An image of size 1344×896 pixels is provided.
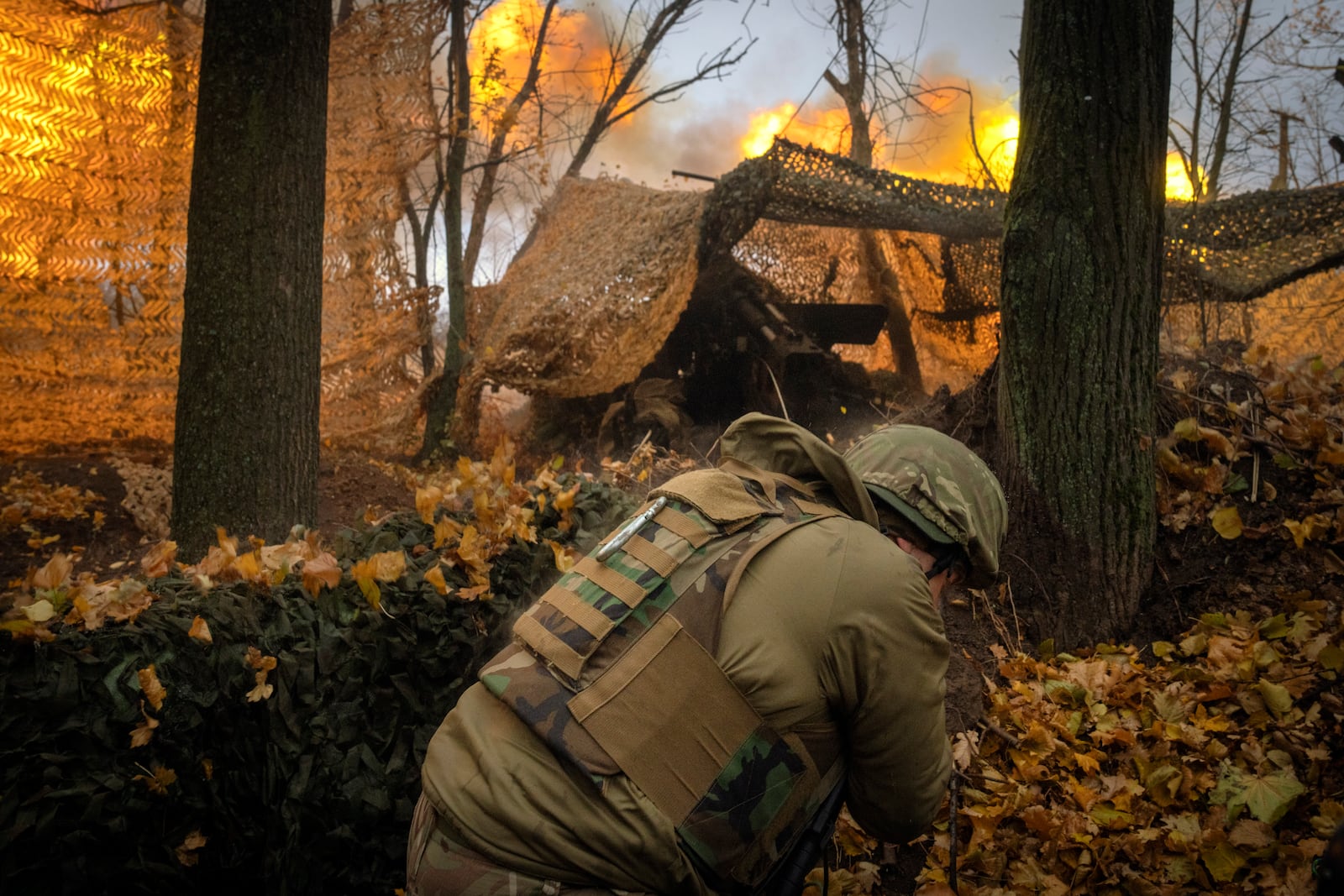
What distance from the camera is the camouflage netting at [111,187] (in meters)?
5.50

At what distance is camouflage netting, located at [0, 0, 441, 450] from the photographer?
550 centimetres

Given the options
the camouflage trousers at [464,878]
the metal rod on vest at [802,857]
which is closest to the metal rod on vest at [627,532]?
the camouflage trousers at [464,878]

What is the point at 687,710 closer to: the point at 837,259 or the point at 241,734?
the point at 241,734

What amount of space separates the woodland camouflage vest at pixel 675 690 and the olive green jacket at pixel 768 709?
37mm

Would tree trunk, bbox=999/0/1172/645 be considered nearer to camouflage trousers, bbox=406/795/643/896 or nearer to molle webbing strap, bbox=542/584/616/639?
molle webbing strap, bbox=542/584/616/639

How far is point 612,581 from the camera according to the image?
5.00 feet

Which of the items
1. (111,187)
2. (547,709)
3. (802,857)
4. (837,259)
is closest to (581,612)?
(547,709)

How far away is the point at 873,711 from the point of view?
58.8 inches

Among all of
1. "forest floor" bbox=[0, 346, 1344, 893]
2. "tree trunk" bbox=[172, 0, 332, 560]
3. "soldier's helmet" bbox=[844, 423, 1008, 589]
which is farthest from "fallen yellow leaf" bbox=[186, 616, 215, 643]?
"soldier's helmet" bbox=[844, 423, 1008, 589]

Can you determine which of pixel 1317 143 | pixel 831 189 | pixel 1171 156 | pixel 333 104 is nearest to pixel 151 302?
pixel 333 104

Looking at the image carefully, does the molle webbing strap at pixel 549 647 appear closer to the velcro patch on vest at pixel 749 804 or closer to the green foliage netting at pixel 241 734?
the velcro patch on vest at pixel 749 804

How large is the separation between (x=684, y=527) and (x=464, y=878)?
76 cm

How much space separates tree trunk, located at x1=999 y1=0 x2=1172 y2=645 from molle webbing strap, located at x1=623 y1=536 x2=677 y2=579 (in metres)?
2.02

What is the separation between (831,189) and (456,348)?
3.41m
